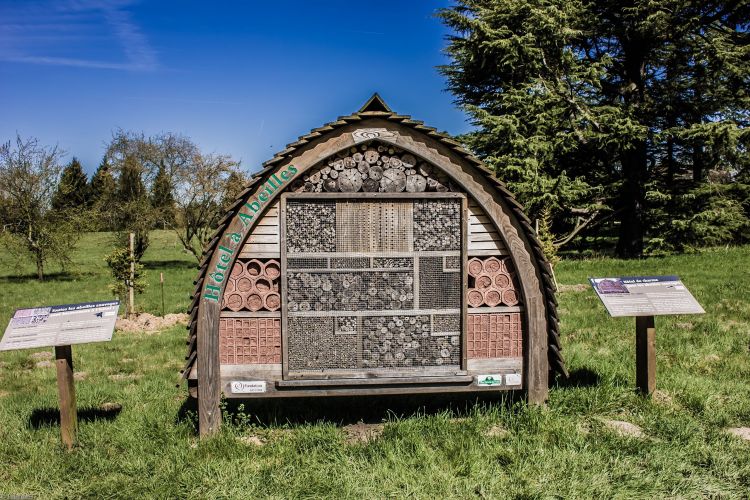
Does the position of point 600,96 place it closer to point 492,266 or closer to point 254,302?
point 492,266

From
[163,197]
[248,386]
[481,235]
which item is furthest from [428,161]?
[163,197]

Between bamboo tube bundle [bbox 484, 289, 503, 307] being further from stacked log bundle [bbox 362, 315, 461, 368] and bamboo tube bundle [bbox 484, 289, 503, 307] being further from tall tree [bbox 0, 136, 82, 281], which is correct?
tall tree [bbox 0, 136, 82, 281]

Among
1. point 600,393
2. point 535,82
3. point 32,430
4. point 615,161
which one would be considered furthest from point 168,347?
point 615,161

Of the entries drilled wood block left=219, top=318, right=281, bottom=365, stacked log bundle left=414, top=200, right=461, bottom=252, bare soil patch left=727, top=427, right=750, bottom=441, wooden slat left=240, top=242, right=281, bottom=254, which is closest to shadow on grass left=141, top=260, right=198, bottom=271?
drilled wood block left=219, top=318, right=281, bottom=365

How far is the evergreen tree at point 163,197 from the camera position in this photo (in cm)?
2420

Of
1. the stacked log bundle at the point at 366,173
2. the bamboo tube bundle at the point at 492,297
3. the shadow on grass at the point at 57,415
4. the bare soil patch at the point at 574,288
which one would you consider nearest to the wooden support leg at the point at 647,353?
the bamboo tube bundle at the point at 492,297

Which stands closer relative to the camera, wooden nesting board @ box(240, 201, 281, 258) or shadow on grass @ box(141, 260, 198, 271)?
wooden nesting board @ box(240, 201, 281, 258)

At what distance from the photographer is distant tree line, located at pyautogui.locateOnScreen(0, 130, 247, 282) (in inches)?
890

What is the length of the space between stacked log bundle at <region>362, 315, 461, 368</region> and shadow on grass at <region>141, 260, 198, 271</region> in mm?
21830

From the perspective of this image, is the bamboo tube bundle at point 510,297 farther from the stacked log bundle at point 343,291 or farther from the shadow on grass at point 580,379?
the shadow on grass at point 580,379

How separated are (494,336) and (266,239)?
9.10ft

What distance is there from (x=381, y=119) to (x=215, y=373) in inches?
128

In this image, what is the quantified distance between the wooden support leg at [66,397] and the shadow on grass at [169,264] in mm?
21058

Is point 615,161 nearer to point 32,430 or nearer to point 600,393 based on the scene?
point 600,393
